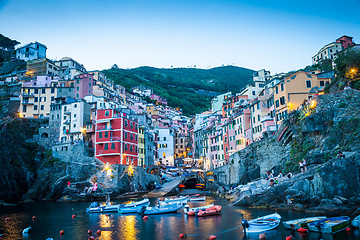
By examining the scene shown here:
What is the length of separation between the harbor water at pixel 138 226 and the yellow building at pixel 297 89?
76.1 feet

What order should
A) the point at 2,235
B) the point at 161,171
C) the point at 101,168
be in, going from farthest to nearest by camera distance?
the point at 161,171, the point at 101,168, the point at 2,235

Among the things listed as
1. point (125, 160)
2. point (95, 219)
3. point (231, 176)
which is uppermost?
point (125, 160)

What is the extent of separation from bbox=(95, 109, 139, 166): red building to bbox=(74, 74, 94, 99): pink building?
82.3ft

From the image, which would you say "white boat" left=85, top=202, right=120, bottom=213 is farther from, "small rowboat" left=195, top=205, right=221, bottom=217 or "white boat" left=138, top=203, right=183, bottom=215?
"small rowboat" left=195, top=205, right=221, bottom=217

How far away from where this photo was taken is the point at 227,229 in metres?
29.0

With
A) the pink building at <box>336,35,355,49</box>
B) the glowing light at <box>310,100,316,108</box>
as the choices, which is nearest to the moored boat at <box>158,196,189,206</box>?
the glowing light at <box>310,100,316,108</box>

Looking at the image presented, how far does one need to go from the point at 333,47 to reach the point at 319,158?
8355 centimetres

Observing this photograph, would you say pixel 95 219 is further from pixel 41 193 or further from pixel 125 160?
pixel 41 193

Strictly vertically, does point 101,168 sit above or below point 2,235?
above

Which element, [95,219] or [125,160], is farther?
[125,160]

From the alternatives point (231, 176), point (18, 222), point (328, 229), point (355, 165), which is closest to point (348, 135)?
point (355, 165)

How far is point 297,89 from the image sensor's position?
53438 mm

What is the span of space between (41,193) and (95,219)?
108 feet

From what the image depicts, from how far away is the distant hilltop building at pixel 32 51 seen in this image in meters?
117
